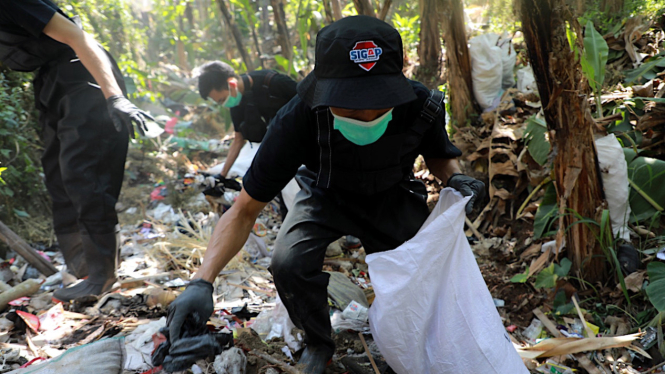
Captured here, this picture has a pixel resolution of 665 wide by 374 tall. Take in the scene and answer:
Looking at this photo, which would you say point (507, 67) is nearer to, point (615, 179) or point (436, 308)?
point (615, 179)

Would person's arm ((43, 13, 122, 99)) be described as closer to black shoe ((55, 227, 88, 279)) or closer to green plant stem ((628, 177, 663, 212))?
black shoe ((55, 227, 88, 279))

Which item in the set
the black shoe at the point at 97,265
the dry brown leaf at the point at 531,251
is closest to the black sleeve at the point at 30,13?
the black shoe at the point at 97,265

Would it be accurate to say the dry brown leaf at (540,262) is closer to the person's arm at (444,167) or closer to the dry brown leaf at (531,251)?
the dry brown leaf at (531,251)

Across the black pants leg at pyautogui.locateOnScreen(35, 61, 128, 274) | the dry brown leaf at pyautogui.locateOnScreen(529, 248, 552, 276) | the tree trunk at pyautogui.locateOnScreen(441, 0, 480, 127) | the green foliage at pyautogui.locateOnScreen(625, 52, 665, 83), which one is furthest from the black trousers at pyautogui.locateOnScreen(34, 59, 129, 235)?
the green foliage at pyautogui.locateOnScreen(625, 52, 665, 83)

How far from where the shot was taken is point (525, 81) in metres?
3.66

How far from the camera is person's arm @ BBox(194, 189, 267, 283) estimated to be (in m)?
1.46

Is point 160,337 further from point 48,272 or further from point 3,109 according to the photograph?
point 3,109

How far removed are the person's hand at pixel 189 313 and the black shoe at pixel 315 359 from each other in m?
0.55

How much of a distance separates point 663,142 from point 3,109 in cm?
433

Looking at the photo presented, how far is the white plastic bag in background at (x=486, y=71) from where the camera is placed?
374 centimetres

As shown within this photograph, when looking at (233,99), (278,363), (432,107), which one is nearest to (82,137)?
(233,99)

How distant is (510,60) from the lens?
3.88 m

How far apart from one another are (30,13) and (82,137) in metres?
0.65

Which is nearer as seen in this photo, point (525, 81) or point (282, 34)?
point (525, 81)
